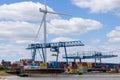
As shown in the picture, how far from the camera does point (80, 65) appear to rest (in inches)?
7052

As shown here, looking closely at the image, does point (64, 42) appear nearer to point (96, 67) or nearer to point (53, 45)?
point (53, 45)

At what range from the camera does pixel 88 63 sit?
18638cm

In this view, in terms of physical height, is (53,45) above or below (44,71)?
above

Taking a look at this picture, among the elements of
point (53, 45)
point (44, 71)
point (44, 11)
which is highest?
point (44, 11)

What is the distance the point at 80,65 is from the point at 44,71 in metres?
23.6

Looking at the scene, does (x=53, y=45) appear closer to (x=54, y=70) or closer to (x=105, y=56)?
(x=54, y=70)

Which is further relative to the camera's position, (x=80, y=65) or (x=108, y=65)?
(x=108, y=65)

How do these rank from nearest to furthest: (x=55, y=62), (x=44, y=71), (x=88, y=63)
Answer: (x=44, y=71) → (x=55, y=62) → (x=88, y=63)

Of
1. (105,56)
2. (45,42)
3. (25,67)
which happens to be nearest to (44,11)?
(45,42)

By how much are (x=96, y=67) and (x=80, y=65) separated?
10497mm

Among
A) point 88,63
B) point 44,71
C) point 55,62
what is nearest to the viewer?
point 44,71

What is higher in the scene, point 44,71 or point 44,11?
point 44,11

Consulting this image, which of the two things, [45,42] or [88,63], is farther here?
[88,63]

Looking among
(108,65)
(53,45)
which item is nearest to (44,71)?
(53,45)
